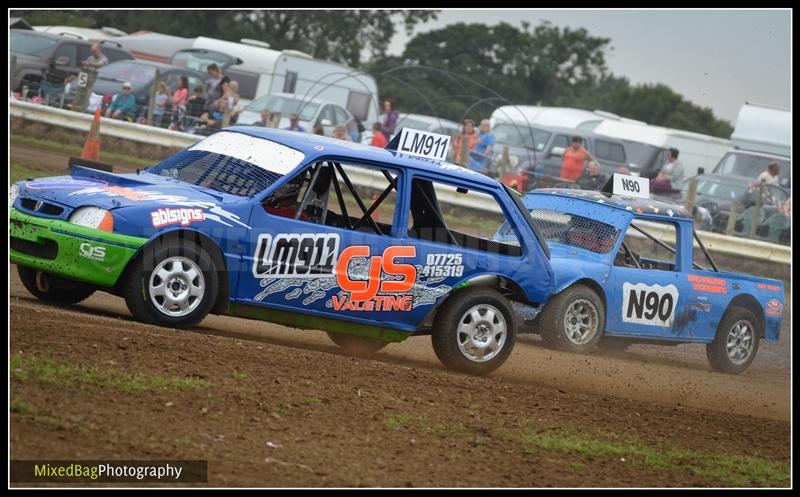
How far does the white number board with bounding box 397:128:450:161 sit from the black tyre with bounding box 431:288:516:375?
117cm

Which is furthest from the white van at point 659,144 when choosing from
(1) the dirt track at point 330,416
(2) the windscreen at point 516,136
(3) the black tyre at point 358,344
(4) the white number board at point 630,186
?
(3) the black tyre at point 358,344

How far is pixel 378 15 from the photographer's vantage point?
47812 mm

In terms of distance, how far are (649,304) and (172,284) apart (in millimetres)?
5767

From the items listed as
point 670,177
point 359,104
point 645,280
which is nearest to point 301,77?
point 359,104

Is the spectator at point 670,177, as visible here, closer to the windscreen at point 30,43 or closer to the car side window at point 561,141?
the car side window at point 561,141

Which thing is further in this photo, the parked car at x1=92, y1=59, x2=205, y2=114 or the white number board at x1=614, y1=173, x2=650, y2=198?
the parked car at x1=92, y1=59, x2=205, y2=114

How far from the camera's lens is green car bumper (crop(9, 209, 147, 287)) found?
781 centimetres

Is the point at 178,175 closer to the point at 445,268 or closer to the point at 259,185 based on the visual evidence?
the point at 259,185

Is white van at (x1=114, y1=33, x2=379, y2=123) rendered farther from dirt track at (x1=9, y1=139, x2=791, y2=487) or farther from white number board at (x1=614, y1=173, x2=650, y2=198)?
dirt track at (x1=9, y1=139, x2=791, y2=487)

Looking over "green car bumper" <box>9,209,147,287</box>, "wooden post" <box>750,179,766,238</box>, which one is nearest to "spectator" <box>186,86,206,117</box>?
"wooden post" <box>750,179,766,238</box>

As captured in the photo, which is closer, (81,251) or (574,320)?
(81,251)

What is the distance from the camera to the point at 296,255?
27.7 ft

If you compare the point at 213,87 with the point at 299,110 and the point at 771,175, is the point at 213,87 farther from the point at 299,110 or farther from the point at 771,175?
the point at 771,175

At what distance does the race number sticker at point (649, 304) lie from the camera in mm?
11977
